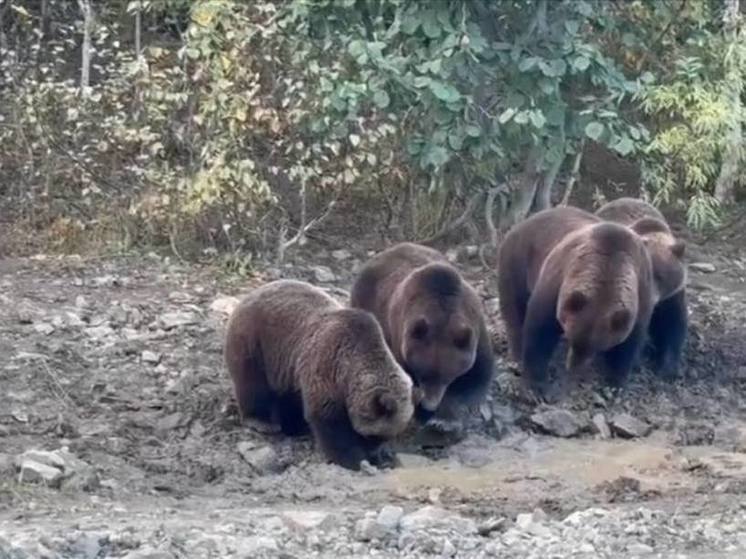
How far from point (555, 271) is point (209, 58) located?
3.81 m

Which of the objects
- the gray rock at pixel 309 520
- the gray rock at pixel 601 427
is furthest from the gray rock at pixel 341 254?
the gray rock at pixel 309 520

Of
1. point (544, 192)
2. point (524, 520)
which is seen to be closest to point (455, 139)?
point (544, 192)

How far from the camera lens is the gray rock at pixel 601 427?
11.0 metres

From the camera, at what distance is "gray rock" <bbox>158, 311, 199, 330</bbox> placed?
470 inches

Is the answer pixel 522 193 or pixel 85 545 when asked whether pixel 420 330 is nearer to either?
pixel 85 545

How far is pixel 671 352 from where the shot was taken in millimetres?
12219

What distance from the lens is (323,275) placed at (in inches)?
542

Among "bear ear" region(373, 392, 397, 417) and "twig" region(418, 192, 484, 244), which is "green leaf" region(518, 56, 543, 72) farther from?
"bear ear" region(373, 392, 397, 417)

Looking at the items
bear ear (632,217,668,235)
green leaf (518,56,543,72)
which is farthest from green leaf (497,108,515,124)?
bear ear (632,217,668,235)

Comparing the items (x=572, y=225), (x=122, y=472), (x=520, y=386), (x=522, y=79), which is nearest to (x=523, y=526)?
(x=122, y=472)

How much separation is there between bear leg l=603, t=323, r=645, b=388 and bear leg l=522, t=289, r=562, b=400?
0.39 metres

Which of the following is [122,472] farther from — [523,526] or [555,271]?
[555,271]

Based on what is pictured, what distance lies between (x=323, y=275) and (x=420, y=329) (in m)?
3.31

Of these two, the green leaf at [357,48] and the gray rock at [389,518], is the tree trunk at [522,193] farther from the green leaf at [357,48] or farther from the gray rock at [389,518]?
the gray rock at [389,518]
